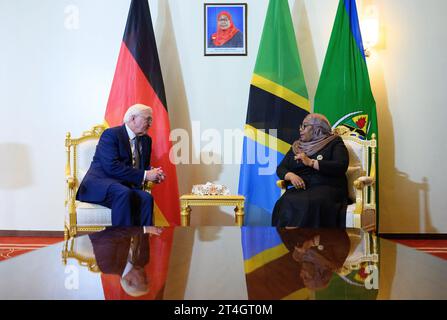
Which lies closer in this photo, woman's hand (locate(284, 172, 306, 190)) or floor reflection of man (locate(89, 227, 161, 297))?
floor reflection of man (locate(89, 227, 161, 297))

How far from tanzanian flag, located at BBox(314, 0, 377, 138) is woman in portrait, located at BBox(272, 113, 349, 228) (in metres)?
0.60

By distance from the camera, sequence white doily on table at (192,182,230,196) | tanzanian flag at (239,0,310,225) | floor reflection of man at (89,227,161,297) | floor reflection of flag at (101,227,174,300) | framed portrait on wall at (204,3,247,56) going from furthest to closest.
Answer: framed portrait on wall at (204,3,247,56) → tanzanian flag at (239,0,310,225) → white doily on table at (192,182,230,196) → floor reflection of man at (89,227,161,297) → floor reflection of flag at (101,227,174,300)

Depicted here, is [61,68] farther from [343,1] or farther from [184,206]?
[343,1]

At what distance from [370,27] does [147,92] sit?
7.27 ft

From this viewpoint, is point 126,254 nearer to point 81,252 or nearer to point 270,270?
point 81,252

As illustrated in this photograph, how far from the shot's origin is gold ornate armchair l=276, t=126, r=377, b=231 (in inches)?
128

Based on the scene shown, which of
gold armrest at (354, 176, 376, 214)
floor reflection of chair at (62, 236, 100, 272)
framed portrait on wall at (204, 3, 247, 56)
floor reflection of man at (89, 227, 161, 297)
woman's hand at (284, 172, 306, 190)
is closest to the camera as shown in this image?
floor reflection of man at (89, 227, 161, 297)

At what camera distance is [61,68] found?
14.9 feet

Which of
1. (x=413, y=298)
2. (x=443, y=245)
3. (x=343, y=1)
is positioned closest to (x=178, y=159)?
(x=343, y=1)

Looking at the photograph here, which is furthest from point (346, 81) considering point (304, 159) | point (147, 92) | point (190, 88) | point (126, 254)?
point (126, 254)

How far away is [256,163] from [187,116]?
0.87m

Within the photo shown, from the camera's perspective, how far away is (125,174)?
3.44 metres

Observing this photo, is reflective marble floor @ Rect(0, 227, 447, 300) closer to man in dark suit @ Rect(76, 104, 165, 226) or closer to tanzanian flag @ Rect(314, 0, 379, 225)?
man in dark suit @ Rect(76, 104, 165, 226)

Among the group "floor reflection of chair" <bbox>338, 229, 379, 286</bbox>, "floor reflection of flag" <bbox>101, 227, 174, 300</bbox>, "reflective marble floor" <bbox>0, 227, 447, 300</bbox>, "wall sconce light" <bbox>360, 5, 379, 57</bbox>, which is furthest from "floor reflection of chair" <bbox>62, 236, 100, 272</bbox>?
"wall sconce light" <bbox>360, 5, 379, 57</bbox>
